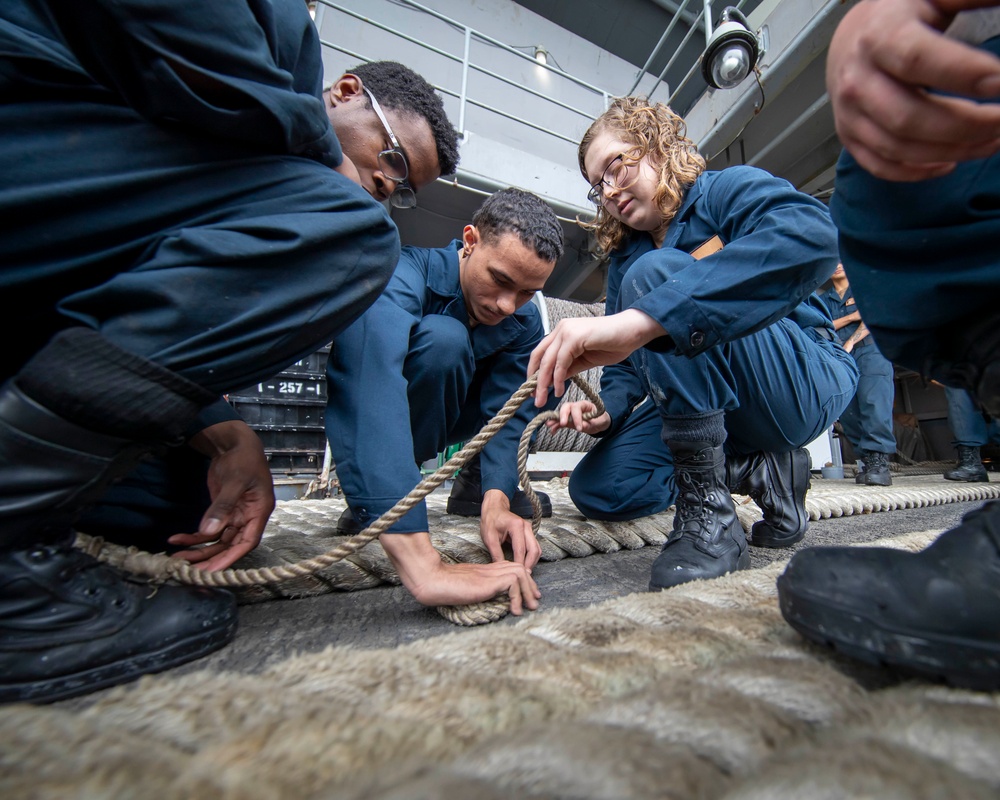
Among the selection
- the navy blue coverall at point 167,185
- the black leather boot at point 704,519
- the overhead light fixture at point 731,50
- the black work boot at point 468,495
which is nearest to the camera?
the navy blue coverall at point 167,185

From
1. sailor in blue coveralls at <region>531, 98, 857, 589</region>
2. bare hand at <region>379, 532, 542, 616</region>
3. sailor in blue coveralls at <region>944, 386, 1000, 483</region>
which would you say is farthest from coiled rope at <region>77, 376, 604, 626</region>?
sailor in blue coveralls at <region>944, 386, 1000, 483</region>

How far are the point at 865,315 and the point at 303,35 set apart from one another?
0.52 metres

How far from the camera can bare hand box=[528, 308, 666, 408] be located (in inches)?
17.8

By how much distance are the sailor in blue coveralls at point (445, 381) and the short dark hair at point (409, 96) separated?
14 centimetres

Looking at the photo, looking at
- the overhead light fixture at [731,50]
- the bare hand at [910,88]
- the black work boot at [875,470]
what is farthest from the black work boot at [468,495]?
the overhead light fixture at [731,50]

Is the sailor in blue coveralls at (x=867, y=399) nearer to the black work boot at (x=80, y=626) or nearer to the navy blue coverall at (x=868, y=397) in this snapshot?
the navy blue coverall at (x=868, y=397)

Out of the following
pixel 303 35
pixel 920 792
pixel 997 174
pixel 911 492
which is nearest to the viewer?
pixel 920 792

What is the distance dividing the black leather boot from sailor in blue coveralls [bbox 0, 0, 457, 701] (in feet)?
1.52

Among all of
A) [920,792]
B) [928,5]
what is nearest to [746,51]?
[928,5]

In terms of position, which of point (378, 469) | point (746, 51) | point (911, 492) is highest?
point (746, 51)

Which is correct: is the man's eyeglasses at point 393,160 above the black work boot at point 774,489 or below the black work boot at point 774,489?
above

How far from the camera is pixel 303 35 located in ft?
1.31

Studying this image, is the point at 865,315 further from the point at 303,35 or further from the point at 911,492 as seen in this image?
the point at 911,492

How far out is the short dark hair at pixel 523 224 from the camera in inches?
31.4
